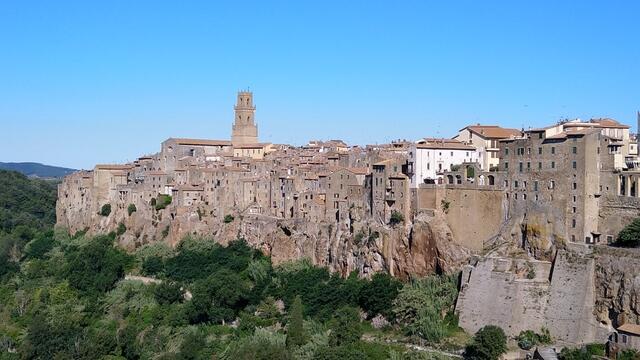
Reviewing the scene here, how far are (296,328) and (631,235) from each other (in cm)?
1825

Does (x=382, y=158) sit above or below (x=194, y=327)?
above

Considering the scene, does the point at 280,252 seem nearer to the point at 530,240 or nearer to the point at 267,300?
the point at 267,300

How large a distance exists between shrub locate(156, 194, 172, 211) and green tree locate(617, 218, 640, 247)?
39309 millimetres

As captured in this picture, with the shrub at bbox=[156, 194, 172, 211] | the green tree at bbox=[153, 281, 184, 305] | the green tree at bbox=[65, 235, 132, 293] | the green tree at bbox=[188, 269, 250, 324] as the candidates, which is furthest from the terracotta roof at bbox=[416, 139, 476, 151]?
the green tree at bbox=[65, 235, 132, 293]

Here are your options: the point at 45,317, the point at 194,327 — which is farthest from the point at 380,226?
the point at 45,317

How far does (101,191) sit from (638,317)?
51.3 m

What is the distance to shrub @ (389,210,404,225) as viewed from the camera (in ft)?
160

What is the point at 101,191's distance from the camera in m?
74.0

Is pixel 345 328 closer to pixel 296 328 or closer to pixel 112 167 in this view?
pixel 296 328

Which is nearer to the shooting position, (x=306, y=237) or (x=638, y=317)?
(x=638, y=317)

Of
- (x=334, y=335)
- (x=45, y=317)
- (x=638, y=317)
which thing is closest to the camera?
(x=638, y=317)

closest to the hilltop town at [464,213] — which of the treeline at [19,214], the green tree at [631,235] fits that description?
the green tree at [631,235]

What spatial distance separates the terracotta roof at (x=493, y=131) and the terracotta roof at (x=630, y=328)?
18.8m

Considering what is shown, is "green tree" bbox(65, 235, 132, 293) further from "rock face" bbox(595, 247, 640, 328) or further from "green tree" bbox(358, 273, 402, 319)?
"rock face" bbox(595, 247, 640, 328)
